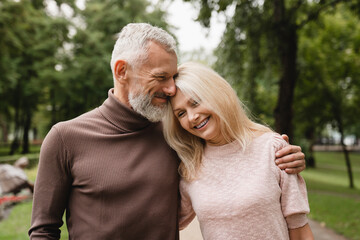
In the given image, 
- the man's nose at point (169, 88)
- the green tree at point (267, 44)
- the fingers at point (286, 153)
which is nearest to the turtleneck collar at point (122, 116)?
the man's nose at point (169, 88)

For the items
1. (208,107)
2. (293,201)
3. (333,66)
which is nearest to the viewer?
(293,201)

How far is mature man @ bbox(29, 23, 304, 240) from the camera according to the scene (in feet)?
6.34

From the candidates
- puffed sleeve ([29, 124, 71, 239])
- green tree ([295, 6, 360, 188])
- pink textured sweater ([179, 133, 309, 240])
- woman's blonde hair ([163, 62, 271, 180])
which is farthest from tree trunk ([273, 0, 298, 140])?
puffed sleeve ([29, 124, 71, 239])

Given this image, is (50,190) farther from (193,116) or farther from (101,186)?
(193,116)

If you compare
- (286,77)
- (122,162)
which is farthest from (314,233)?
(122,162)

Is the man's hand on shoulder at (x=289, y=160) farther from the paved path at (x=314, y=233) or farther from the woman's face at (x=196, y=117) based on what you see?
the paved path at (x=314, y=233)

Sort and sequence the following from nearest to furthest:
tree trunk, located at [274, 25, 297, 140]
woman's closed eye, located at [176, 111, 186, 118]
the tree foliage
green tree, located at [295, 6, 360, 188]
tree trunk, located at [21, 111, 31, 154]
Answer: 1. woman's closed eye, located at [176, 111, 186, 118]
2. tree trunk, located at [274, 25, 297, 140]
3. green tree, located at [295, 6, 360, 188]
4. the tree foliage
5. tree trunk, located at [21, 111, 31, 154]

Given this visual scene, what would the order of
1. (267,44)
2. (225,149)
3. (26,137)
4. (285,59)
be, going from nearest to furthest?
(225,149) → (285,59) → (267,44) → (26,137)

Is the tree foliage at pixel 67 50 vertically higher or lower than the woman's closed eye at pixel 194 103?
higher

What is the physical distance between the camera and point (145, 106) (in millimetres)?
2201

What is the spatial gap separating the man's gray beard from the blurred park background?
43.7 inches

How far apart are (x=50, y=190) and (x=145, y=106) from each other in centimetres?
82

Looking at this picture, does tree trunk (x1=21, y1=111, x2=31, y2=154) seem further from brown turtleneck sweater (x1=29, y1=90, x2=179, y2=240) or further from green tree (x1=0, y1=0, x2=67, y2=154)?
brown turtleneck sweater (x1=29, y1=90, x2=179, y2=240)

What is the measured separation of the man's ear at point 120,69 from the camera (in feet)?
7.41
